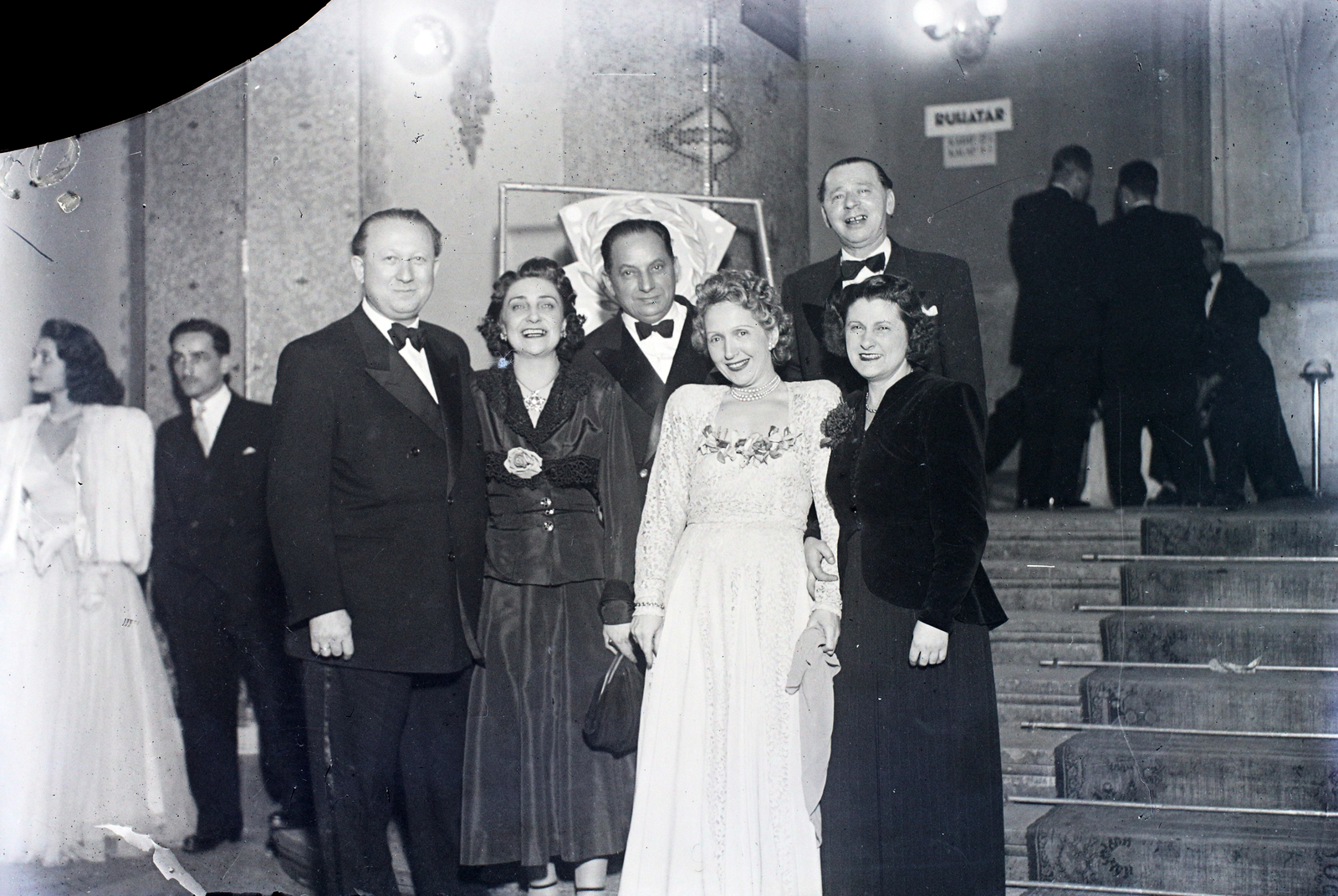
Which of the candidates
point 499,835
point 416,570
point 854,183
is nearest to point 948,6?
point 854,183

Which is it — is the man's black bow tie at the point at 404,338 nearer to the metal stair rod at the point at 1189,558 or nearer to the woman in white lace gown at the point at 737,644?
the woman in white lace gown at the point at 737,644

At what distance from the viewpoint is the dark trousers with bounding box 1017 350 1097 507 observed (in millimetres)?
3420

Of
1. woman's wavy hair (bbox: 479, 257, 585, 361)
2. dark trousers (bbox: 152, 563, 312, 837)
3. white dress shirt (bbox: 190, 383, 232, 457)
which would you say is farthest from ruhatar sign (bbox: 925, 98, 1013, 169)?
dark trousers (bbox: 152, 563, 312, 837)

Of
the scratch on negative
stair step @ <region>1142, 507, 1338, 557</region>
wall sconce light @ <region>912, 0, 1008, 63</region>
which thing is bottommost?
stair step @ <region>1142, 507, 1338, 557</region>

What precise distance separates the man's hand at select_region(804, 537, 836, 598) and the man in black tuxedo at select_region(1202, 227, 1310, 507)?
115 centimetres

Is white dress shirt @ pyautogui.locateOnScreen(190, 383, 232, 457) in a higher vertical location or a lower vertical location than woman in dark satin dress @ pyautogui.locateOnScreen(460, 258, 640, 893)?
higher

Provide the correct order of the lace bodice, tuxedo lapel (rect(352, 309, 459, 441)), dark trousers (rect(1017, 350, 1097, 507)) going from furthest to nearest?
dark trousers (rect(1017, 350, 1097, 507))
tuxedo lapel (rect(352, 309, 459, 441))
the lace bodice

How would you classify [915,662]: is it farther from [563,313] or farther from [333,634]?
[333,634]

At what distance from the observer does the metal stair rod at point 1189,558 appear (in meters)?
3.19

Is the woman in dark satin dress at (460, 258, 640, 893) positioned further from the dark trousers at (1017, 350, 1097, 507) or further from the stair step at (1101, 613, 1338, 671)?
the stair step at (1101, 613, 1338, 671)

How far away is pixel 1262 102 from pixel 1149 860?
2.12 metres

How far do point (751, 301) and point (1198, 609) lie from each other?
1517 millimetres

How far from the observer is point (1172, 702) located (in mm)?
3135

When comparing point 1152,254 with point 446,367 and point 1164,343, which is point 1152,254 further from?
point 446,367
